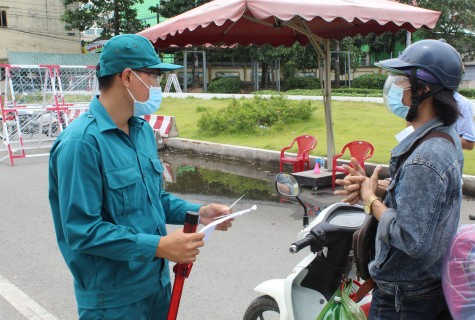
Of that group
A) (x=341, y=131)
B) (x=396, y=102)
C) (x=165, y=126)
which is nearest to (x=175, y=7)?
(x=165, y=126)

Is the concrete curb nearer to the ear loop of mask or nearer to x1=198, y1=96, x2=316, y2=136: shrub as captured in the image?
x1=198, y1=96, x2=316, y2=136: shrub

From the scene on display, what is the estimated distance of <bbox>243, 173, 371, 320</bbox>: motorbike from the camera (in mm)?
2359

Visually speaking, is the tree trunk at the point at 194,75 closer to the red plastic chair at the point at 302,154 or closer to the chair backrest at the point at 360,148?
the red plastic chair at the point at 302,154

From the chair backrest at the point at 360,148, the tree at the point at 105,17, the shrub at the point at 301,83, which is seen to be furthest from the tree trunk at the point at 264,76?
the chair backrest at the point at 360,148

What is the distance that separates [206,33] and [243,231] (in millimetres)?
4057

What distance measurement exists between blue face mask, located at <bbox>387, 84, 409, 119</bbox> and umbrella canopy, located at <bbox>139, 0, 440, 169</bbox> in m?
4.88

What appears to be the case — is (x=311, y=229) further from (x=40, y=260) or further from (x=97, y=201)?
(x=40, y=260)

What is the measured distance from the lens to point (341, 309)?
7.70 feet

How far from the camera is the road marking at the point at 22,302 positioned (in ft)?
13.0

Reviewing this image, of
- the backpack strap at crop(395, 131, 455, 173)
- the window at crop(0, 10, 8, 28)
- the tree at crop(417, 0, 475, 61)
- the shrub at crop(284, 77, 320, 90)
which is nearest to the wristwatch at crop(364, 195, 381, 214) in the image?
the backpack strap at crop(395, 131, 455, 173)

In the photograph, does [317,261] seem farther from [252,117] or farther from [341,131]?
[252,117]

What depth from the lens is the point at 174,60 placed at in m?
36.6

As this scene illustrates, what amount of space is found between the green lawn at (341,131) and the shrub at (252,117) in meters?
0.26

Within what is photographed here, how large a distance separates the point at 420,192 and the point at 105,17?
109 ft
